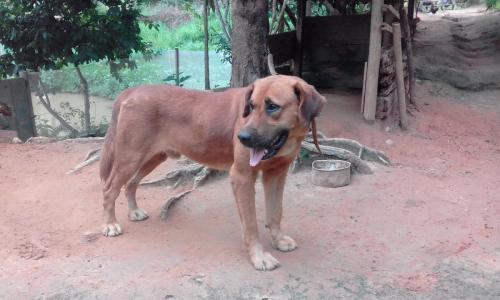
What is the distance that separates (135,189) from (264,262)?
1734 millimetres

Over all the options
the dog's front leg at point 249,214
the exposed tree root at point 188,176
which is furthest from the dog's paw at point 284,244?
the exposed tree root at point 188,176

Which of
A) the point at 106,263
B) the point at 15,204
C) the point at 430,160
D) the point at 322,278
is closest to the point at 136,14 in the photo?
the point at 15,204

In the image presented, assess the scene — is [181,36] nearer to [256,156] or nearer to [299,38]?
[299,38]

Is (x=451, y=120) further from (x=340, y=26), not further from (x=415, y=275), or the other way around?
(x=415, y=275)

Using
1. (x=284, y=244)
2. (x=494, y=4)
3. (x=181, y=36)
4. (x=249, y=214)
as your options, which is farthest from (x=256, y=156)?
(x=494, y=4)

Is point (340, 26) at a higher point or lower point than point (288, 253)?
higher

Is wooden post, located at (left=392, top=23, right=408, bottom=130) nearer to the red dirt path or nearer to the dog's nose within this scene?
the red dirt path

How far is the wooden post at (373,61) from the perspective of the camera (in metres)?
7.84

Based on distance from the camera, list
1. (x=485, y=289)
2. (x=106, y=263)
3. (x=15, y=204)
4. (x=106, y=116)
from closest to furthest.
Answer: (x=485, y=289), (x=106, y=263), (x=15, y=204), (x=106, y=116)

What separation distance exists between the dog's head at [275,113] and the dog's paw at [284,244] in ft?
3.09

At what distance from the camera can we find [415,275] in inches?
152

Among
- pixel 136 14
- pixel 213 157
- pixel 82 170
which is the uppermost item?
pixel 136 14

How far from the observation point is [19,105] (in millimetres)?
8820

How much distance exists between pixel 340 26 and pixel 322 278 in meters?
7.30
